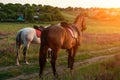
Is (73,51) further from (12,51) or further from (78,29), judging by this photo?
(12,51)

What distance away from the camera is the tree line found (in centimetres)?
6258

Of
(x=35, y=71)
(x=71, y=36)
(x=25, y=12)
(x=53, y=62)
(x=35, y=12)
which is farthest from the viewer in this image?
(x=35, y=12)

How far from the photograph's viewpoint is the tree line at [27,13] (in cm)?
6258

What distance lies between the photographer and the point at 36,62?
17.3 metres

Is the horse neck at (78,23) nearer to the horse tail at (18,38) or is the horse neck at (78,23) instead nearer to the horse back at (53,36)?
the horse back at (53,36)

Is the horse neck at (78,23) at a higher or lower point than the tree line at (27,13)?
higher

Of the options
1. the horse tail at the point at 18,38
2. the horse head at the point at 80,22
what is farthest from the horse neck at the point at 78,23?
the horse tail at the point at 18,38

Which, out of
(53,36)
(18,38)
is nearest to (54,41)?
(53,36)

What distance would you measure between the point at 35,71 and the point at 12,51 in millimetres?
4269

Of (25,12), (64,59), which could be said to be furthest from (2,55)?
(25,12)

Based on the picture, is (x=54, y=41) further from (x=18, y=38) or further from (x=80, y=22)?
(x=18, y=38)

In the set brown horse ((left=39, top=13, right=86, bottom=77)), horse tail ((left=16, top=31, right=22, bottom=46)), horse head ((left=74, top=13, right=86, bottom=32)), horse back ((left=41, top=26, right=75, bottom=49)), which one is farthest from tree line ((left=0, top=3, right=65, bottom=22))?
horse back ((left=41, top=26, right=75, bottom=49))

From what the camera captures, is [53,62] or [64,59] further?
[64,59]

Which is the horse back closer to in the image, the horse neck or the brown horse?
the brown horse
